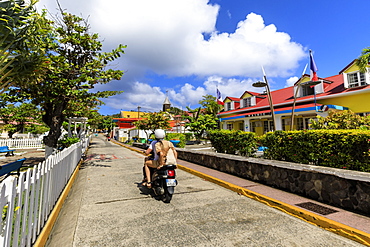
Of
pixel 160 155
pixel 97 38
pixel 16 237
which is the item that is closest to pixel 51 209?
pixel 16 237

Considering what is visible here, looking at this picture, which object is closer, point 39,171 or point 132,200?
point 39,171

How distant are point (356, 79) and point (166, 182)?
63.3 feet

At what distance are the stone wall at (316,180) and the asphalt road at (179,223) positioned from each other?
1.08 meters

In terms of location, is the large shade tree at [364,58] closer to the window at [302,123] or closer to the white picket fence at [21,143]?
the window at [302,123]

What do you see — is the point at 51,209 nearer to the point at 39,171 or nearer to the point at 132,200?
the point at 39,171

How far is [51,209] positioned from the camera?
3941 mm

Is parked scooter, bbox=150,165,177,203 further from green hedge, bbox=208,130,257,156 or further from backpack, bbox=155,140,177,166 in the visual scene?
green hedge, bbox=208,130,257,156

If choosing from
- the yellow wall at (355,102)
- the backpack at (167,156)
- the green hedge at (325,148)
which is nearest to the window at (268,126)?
the yellow wall at (355,102)

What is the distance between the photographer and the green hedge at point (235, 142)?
8016 millimetres

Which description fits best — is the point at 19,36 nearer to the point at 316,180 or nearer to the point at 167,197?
the point at 167,197

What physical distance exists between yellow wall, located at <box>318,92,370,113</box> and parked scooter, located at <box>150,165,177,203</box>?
17.7m

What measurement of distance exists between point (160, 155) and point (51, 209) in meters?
2.40

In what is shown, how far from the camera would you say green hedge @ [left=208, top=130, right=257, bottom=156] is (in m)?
8.02

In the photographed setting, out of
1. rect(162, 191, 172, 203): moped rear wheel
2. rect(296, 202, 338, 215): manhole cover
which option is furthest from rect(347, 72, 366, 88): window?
rect(162, 191, 172, 203): moped rear wheel
